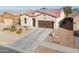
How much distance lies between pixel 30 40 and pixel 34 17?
0.39m

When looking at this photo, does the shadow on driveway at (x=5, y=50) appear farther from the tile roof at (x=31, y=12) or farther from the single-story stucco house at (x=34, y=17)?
the tile roof at (x=31, y=12)

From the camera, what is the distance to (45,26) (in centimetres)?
484

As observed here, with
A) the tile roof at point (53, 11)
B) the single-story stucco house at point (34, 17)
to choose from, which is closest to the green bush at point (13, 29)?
the single-story stucco house at point (34, 17)

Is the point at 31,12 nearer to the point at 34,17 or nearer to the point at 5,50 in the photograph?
the point at 34,17

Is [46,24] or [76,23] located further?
[46,24]

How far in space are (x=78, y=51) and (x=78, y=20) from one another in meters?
0.51

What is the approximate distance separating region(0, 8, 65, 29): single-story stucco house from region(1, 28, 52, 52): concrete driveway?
0.34 feet

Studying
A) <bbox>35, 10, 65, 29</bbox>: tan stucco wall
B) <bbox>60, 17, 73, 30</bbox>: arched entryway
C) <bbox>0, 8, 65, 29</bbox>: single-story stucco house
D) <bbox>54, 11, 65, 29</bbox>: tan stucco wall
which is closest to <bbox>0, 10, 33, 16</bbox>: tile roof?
<bbox>0, 8, 65, 29</bbox>: single-story stucco house

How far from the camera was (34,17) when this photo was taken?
480cm

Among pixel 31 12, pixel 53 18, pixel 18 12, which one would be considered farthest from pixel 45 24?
pixel 18 12

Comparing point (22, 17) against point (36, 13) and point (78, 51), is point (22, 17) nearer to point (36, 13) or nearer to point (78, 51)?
point (36, 13)

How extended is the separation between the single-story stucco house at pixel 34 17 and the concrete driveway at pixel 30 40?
103 mm

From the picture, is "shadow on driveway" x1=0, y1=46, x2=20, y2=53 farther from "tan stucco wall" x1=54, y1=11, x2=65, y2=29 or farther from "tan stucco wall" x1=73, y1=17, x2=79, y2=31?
"tan stucco wall" x1=73, y1=17, x2=79, y2=31
